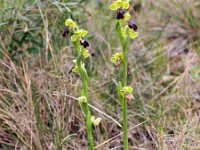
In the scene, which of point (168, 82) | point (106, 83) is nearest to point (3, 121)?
point (106, 83)

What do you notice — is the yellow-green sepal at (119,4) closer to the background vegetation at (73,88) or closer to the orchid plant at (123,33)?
the orchid plant at (123,33)

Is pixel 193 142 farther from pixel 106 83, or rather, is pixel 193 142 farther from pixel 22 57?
pixel 22 57

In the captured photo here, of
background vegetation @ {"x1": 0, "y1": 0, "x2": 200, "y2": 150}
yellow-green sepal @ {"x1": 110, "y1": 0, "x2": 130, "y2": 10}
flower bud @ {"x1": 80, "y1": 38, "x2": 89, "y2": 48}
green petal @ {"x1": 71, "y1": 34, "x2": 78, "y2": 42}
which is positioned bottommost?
background vegetation @ {"x1": 0, "y1": 0, "x2": 200, "y2": 150}

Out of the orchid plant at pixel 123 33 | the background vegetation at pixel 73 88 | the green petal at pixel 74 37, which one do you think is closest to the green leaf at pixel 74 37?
the green petal at pixel 74 37

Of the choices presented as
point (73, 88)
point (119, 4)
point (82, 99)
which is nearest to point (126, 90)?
point (82, 99)

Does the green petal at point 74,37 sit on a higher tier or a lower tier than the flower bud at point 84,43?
higher

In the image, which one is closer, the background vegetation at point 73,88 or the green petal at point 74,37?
the green petal at point 74,37

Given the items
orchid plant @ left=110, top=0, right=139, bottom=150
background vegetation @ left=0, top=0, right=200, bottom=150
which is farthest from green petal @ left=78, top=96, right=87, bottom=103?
background vegetation @ left=0, top=0, right=200, bottom=150

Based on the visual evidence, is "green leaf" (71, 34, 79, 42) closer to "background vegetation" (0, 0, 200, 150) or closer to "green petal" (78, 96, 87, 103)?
"green petal" (78, 96, 87, 103)
